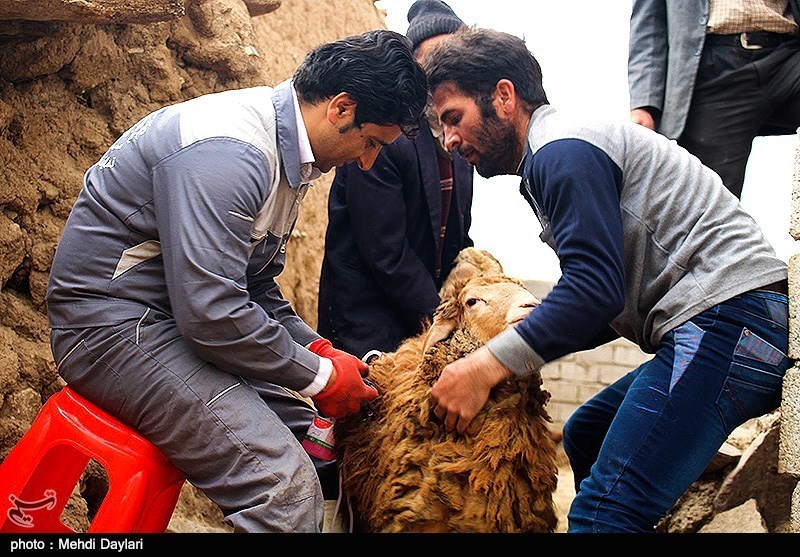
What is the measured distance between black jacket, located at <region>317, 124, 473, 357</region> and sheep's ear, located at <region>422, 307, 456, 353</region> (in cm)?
70

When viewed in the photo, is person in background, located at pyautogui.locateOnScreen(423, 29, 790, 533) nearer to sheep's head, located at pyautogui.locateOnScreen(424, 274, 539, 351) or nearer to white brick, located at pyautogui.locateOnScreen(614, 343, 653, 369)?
sheep's head, located at pyautogui.locateOnScreen(424, 274, 539, 351)

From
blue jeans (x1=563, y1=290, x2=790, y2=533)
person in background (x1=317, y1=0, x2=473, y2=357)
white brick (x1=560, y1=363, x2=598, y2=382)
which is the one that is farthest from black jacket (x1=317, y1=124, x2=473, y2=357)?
white brick (x1=560, y1=363, x2=598, y2=382)

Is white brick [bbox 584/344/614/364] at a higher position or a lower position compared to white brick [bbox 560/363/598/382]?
higher

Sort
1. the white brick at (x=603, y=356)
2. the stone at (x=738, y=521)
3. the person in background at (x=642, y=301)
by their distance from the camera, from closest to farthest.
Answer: the person in background at (x=642, y=301), the stone at (x=738, y=521), the white brick at (x=603, y=356)

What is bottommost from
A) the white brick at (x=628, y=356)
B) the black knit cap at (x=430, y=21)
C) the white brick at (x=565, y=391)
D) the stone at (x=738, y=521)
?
the white brick at (x=565, y=391)

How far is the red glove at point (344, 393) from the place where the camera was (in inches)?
113

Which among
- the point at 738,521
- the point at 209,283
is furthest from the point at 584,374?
the point at 209,283

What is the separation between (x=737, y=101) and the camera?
3.62m

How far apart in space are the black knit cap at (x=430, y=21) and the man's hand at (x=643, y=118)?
1.00m

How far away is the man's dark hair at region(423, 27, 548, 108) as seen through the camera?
2.98 meters

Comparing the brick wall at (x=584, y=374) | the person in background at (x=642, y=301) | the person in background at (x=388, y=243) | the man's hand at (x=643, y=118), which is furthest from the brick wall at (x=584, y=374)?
the person in background at (x=642, y=301)

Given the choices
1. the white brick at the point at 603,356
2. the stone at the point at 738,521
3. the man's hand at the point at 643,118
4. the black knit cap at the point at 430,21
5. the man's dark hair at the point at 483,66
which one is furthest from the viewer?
the white brick at the point at 603,356

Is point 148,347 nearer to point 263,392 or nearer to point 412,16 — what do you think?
point 263,392

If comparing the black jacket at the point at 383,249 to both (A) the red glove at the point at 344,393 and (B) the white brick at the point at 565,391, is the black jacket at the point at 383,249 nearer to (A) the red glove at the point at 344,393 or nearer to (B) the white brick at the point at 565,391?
(A) the red glove at the point at 344,393
